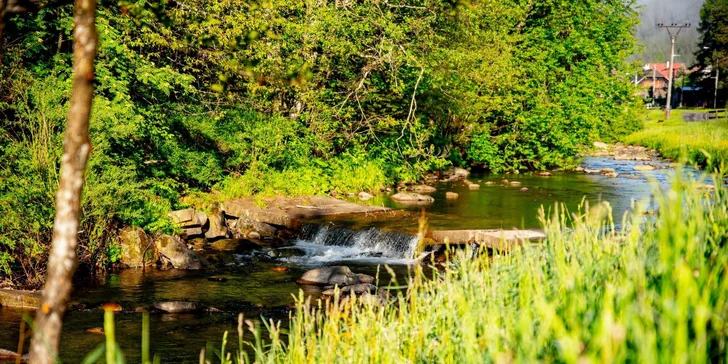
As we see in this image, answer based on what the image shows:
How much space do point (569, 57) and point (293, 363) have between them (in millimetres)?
27867

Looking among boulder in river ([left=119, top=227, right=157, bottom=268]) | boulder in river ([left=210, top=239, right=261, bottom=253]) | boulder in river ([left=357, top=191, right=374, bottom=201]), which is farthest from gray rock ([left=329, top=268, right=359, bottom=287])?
boulder in river ([left=357, top=191, right=374, bottom=201])

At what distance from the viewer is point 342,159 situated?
75.3 feet

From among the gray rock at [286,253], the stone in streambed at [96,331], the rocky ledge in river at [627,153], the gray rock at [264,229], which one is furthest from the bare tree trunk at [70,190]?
the rocky ledge in river at [627,153]

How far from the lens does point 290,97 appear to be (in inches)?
886

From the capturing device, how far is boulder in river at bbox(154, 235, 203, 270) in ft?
Result: 47.1

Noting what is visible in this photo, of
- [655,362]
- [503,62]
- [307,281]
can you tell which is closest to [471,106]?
[503,62]

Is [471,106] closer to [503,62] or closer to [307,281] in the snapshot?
[503,62]

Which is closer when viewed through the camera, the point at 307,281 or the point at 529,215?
the point at 307,281

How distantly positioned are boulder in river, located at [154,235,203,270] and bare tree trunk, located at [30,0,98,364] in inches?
430

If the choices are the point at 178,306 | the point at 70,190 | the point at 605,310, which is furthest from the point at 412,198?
the point at 605,310

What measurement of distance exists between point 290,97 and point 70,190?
19.1 metres

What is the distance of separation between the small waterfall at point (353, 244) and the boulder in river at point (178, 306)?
4344mm

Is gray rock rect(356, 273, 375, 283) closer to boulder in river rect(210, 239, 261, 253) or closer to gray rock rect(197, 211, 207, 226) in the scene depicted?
boulder in river rect(210, 239, 261, 253)

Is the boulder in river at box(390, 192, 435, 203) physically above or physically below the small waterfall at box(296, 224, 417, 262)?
above
